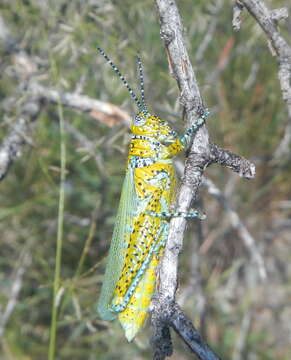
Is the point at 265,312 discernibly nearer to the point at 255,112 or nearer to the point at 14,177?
Answer: the point at 255,112

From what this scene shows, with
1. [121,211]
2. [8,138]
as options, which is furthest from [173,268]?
[8,138]

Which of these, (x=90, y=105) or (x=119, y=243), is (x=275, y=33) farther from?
(x=90, y=105)

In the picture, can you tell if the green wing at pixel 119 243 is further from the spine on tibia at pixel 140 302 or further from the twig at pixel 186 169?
the twig at pixel 186 169

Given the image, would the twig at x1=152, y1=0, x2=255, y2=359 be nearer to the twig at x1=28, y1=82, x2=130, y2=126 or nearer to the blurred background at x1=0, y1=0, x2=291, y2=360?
the twig at x1=28, y1=82, x2=130, y2=126

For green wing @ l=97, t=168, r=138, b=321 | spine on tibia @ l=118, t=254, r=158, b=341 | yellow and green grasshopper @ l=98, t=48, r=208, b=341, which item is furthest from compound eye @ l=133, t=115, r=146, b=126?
spine on tibia @ l=118, t=254, r=158, b=341

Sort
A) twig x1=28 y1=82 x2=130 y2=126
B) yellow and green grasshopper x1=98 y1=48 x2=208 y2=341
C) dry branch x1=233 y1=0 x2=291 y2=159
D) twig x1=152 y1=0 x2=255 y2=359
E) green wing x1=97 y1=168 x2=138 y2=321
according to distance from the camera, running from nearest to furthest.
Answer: twig x1=152 y1=0 x2=255 y2=359 → dry branch x1=233 y1=0 x2=291 y2=159 → yellow and green grasshopper x1=98 y1=48 x2=208 y2=341 → green wing x1=97 y1=168 x2=138 y2=321 → twig x1=28 y1=82 x2=130 y2=126
